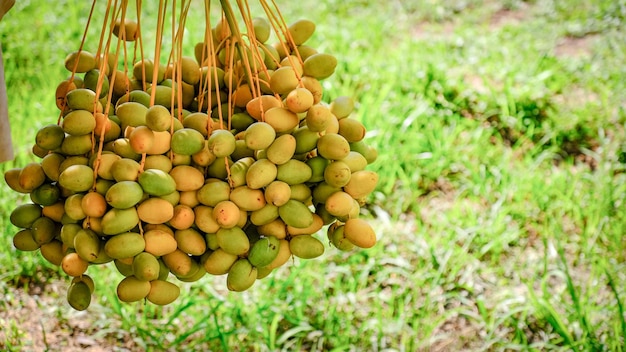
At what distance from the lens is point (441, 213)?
8.18 ft

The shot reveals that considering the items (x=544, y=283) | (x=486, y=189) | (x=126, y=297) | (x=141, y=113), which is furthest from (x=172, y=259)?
(x=486, y=189)

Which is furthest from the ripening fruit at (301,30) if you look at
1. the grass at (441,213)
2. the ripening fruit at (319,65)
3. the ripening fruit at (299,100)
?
the grass at (441,213)

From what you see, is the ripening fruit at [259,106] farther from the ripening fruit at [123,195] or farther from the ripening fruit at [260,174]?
the ripening fruit at [123,195]

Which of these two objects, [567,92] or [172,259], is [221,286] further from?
[567,92]

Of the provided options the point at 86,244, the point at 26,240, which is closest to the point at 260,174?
the point at 86,244

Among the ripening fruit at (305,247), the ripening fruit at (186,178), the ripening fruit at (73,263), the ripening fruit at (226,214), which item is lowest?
the ripening fruit at (305,247)

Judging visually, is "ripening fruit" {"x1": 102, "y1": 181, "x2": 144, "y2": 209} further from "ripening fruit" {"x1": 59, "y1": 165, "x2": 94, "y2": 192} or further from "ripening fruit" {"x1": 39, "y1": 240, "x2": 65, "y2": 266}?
"ripening fruit" {"x1": 39, "y1": 240, "x2": 65, "y2": 266}

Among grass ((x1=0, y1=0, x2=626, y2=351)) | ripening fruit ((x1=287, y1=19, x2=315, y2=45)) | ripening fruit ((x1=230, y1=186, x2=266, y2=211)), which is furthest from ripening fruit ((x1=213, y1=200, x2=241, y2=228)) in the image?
grass ((x1=0, y1=0, x2=626, y2=351))

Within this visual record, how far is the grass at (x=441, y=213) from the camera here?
193 centimetres

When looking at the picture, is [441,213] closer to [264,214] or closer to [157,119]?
[264,214]

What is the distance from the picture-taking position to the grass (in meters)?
1.93

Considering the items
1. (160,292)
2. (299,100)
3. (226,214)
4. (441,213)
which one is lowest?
(441,213)

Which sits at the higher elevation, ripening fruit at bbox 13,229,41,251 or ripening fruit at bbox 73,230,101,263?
ripening fruit at bbox 73,230,101,263

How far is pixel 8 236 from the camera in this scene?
213cm
